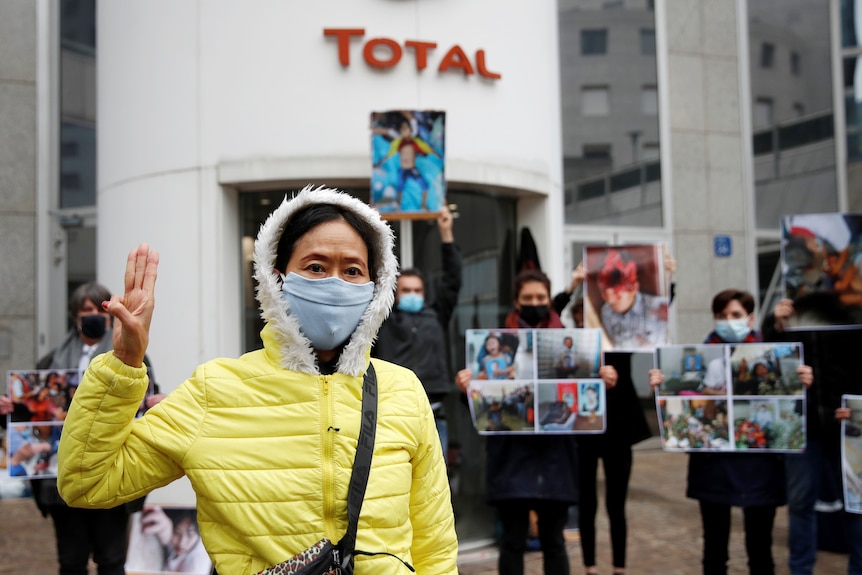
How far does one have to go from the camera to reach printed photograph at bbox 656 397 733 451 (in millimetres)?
4812

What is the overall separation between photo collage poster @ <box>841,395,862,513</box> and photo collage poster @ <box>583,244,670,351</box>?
42.6 inches

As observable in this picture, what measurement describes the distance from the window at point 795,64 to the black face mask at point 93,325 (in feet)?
36.6

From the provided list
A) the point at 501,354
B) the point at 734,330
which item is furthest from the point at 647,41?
the point at 501,354

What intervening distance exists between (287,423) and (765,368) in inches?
138

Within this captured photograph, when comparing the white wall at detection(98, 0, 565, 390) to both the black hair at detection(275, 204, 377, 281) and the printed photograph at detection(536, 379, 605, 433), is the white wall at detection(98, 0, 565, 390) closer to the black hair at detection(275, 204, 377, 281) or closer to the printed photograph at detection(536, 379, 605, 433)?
the printed photograph at detection(536, 379, 605, 433)

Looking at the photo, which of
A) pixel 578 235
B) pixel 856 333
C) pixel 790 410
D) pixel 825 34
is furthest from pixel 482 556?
pixel 825 34

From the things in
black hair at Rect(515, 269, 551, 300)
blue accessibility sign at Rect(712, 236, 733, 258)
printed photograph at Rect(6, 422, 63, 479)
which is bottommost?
printed photograph at Rect(6, 422, 63, 479)

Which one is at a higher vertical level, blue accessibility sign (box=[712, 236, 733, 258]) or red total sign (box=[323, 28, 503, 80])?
red total sign (box=[323, 28, 503, 80])

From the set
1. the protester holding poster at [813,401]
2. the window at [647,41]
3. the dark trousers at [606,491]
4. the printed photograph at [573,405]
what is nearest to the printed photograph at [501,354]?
the printed photograph at [573,405]

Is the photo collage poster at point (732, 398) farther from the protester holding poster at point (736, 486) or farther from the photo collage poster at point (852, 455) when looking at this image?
the photo collage poster at point (852, 455)

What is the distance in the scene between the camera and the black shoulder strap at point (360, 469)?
2062 mm

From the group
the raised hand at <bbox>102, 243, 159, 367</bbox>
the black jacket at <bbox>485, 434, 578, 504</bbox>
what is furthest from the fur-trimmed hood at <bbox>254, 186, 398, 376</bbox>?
the black jacket at <bbox>485, 434, 578, 504</bbox>

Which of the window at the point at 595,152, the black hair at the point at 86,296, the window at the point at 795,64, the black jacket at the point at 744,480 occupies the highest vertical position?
the window at the point at 795,64

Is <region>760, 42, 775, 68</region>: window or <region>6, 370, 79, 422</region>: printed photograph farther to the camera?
<region>760, 42, 775, 68</region>: window
